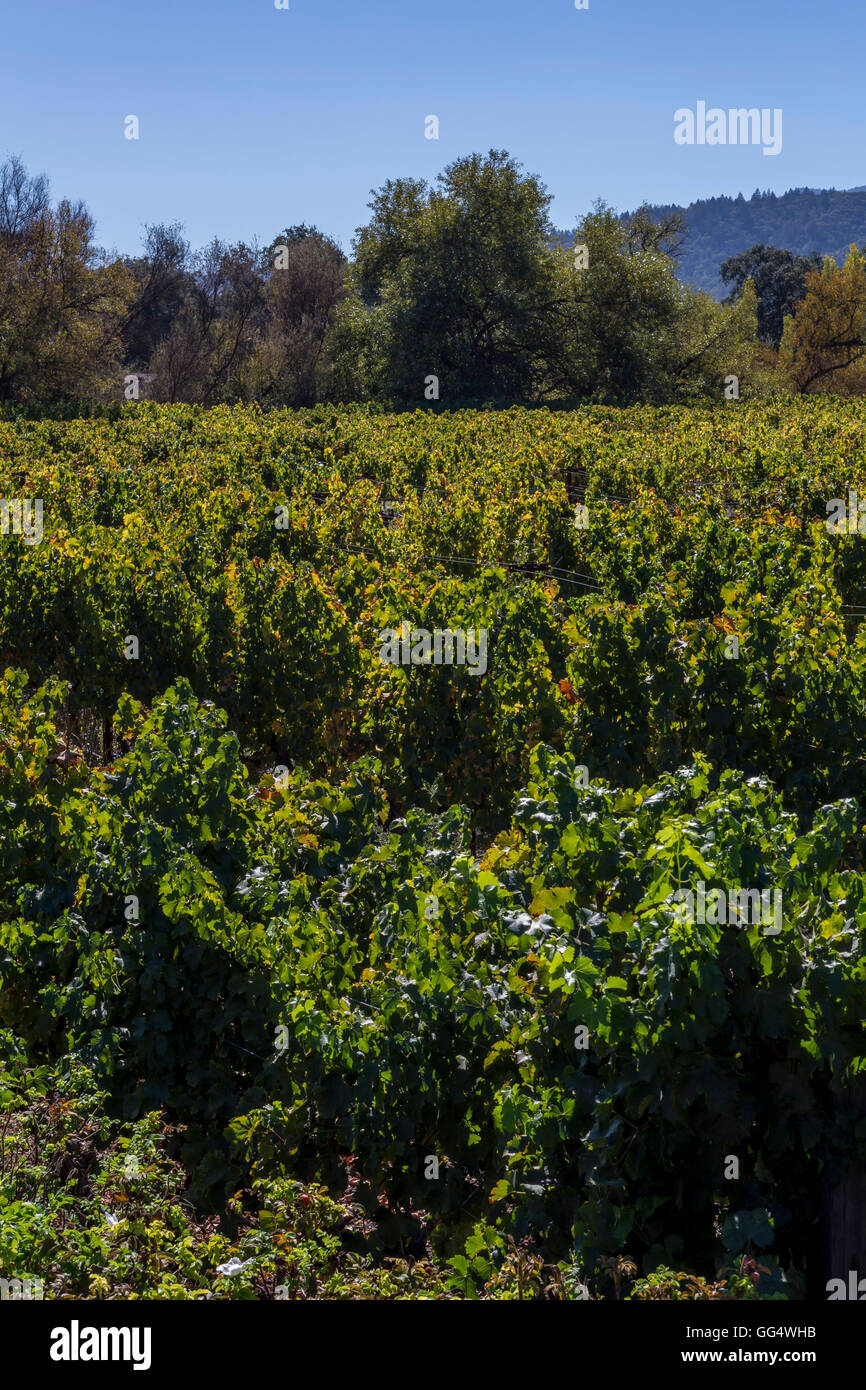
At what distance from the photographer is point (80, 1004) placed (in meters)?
4.96

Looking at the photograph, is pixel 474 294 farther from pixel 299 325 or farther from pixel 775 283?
pixel 775 283

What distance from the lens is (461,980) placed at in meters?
4.36

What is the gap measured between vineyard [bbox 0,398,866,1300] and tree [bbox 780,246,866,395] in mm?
55662

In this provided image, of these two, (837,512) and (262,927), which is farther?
(837,512)

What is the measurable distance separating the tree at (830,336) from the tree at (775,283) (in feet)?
90.4

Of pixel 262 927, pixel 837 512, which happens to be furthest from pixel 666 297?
pixel 262 927

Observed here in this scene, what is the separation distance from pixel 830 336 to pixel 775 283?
34272 mm

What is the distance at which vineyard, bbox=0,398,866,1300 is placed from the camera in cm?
362

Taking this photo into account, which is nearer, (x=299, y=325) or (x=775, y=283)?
(x=299, y=325)

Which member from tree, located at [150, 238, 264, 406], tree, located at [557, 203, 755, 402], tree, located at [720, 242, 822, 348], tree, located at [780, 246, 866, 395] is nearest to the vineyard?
tree, located at [557, 203, 755, 402]

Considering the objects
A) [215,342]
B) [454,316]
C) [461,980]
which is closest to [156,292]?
[215,342]
